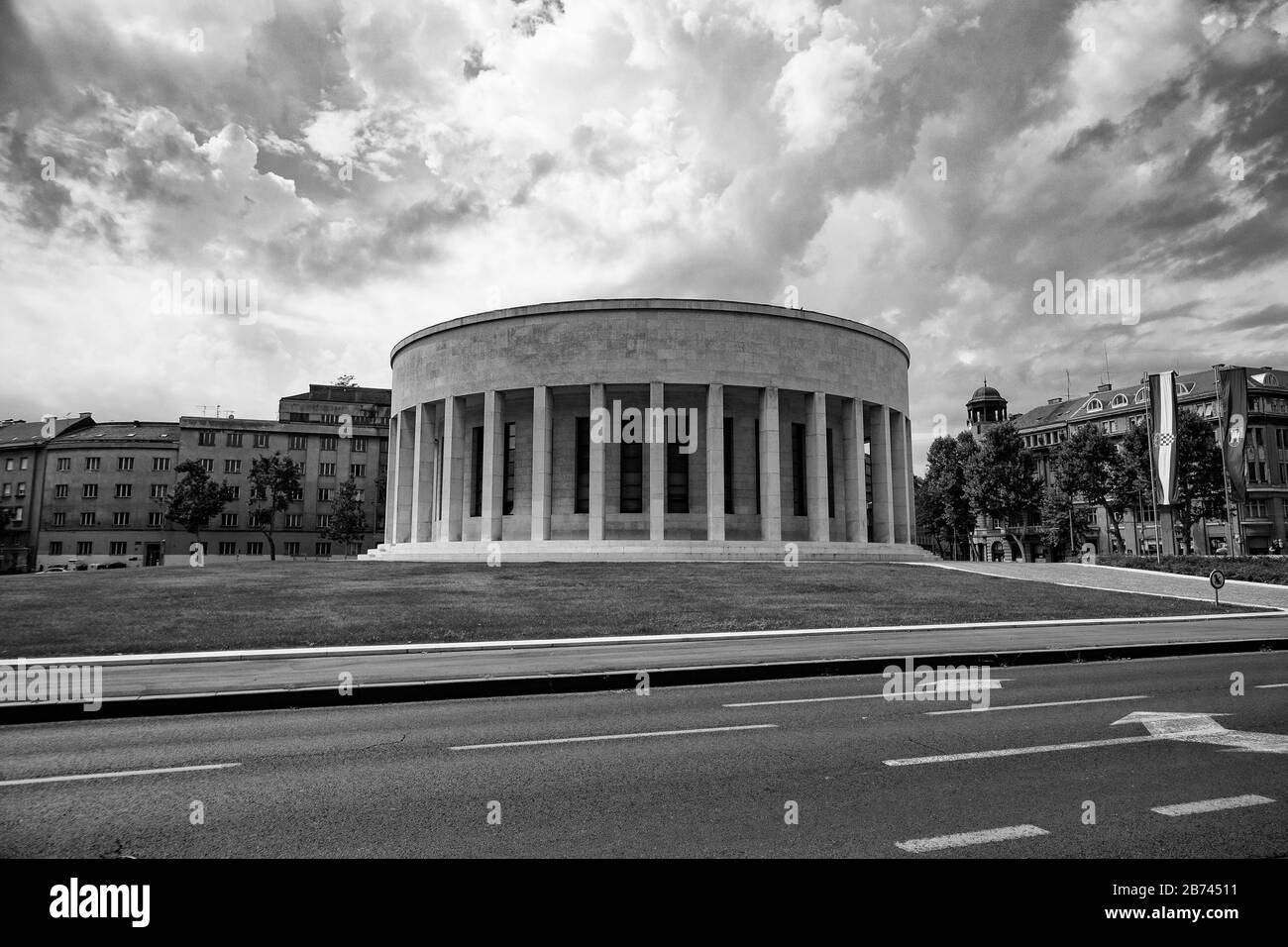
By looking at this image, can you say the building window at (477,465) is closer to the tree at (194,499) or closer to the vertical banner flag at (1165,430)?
the vertical banner flag at (1165,430)

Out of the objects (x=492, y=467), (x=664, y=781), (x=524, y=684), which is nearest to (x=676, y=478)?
(x=492, y=467)

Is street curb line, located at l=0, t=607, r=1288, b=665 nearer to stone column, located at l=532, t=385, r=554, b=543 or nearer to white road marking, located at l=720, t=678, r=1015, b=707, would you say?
white road marking, located at l=720, t=678, r=1015, b=707

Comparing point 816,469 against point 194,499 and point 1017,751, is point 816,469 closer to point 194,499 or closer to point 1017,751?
point 1017,751

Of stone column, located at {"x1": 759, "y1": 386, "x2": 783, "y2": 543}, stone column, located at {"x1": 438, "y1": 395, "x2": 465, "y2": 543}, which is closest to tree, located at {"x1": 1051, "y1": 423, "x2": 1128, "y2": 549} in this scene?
stone column, located at {"x1": 759, "y1": 386, "x2": 783, "y2": 543}

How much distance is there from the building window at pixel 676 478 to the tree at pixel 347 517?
51291mm

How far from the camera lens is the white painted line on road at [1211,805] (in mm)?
6345

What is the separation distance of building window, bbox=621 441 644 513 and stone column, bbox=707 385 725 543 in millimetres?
4138

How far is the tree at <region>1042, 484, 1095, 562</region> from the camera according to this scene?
306 feet

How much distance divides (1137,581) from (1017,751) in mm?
33458

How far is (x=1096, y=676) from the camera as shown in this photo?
45.6ft

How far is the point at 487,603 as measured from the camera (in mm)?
25672
